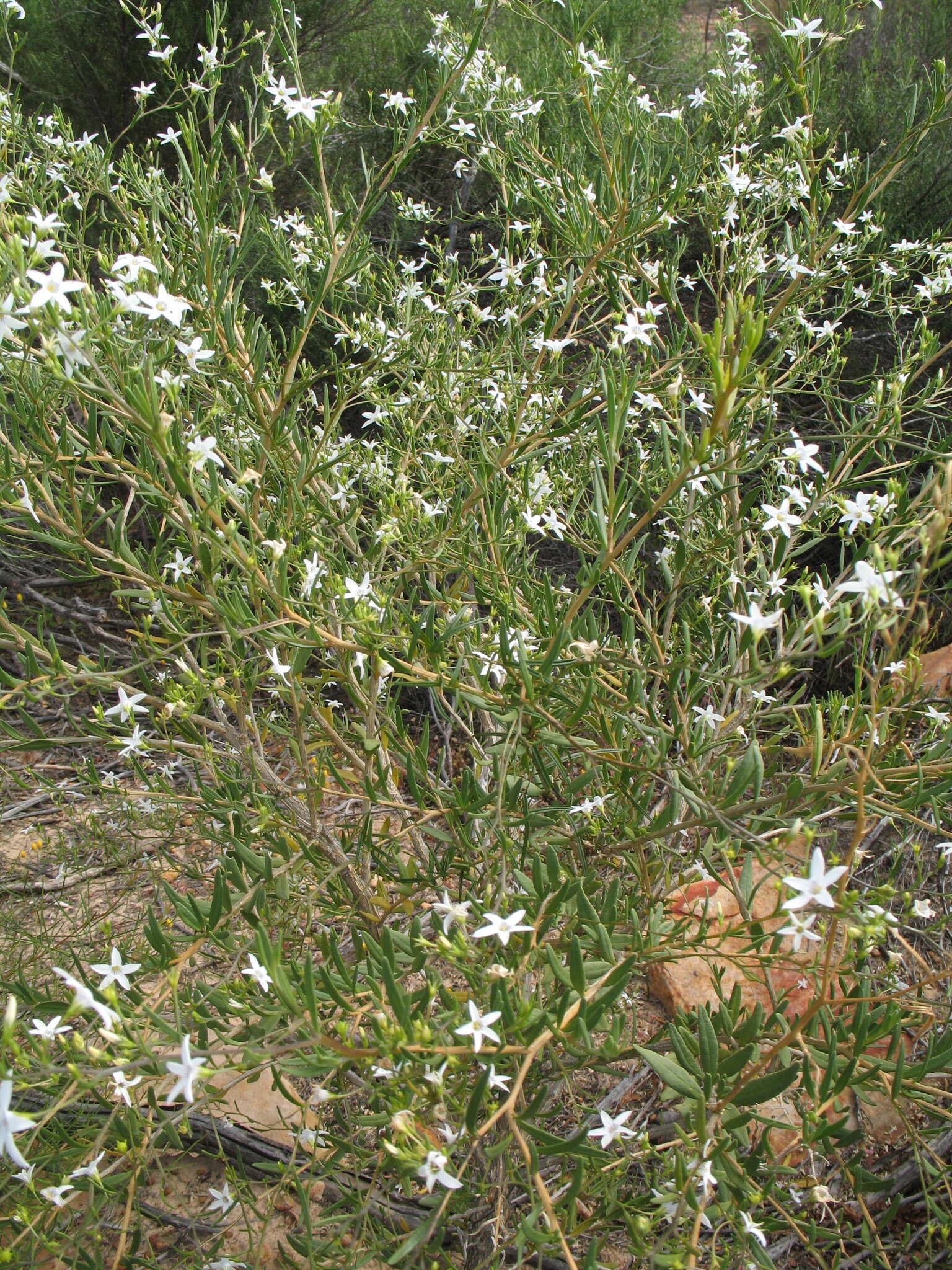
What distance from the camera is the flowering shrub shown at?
1347 millimetres

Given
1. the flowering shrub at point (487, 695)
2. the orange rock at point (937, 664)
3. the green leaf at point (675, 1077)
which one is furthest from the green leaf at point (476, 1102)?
the orange rock at point (937, 664)

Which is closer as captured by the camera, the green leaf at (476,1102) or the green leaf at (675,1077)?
the green leaf at (476,1102)

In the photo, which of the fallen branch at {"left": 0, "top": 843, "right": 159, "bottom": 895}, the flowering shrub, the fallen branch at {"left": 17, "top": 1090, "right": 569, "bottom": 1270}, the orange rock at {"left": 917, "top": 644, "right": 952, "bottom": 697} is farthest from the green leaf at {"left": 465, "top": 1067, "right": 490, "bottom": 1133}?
the orange rock at {"left": 917, "top": 644, "right": 952, "bottom": 697}

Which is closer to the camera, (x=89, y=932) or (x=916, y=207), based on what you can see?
(x=89, y=932)

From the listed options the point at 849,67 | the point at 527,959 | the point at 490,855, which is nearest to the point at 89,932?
the point at 490,855

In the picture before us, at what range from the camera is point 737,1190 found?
1430 mm

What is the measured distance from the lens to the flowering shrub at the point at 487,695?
4.42ft

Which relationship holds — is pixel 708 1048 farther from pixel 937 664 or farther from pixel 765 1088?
pixel 937 664

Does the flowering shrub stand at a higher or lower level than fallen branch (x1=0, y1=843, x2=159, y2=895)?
higher

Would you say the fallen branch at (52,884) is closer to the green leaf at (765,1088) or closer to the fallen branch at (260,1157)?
the fallen branch at (260,1157)

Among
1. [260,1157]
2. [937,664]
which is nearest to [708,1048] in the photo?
[260,1157]

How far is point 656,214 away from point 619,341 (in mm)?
466

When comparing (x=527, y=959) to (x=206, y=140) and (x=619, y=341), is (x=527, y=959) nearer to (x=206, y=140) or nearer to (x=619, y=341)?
(x=619, y=341)

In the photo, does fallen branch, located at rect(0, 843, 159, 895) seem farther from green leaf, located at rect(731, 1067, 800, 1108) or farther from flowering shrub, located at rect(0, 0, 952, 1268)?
green leaf, located at rect(731, 1067, 800, 1108)
